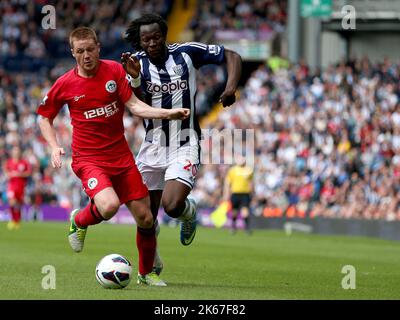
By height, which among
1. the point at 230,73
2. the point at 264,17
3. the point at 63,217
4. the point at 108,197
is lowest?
the point at 63,217

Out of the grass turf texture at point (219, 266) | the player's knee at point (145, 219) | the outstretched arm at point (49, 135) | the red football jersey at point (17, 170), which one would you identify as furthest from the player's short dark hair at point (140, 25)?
the red football jersey at point (17, 170)

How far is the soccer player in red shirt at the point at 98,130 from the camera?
1090 cm

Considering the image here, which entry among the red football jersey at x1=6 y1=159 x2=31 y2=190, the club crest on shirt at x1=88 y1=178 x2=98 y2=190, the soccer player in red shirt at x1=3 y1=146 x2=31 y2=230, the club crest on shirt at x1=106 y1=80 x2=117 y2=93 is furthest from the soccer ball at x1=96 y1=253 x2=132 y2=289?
the red football jersey at x1=6 y1=159 x2=31 y2=190

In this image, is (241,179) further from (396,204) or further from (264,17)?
(264,17)

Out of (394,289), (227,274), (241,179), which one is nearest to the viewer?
(394,289)

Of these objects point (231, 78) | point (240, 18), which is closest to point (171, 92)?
point (231, 78)

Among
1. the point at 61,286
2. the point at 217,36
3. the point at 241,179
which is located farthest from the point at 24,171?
the point at 61,286

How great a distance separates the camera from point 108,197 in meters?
10.8

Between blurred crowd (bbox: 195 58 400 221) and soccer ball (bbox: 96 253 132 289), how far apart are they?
14.5m

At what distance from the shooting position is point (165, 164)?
465 inches

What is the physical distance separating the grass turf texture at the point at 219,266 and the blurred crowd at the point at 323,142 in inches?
79.2

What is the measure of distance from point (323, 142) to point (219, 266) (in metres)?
14.3

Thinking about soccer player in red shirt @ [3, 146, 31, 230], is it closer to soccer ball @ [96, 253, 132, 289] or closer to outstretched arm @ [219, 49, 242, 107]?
outstretched arm @ [219, 49, 242, 107]
